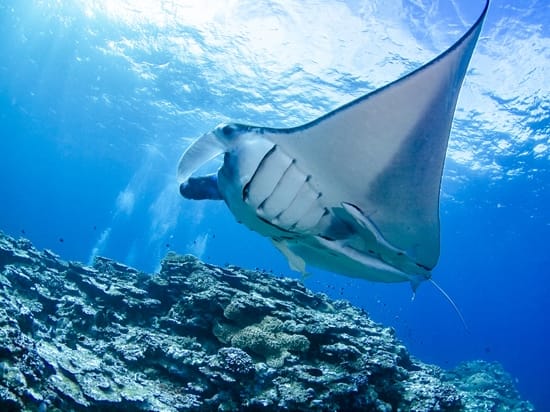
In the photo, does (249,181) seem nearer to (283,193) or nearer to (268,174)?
(268,174)

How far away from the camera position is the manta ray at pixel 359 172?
8.56 feet

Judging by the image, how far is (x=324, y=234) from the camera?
312cm

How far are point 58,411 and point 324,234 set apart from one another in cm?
247

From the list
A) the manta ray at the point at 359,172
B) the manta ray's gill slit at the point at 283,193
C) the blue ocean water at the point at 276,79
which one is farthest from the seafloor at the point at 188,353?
the blue ocean water at the point at 276,79

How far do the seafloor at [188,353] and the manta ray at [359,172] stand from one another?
5.04 ft

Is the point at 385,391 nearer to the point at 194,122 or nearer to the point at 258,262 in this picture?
the point at 194,122

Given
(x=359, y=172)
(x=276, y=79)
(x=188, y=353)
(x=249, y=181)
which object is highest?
(x=276, y=79)

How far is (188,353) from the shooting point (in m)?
4.22

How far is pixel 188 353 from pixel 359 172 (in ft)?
9.45

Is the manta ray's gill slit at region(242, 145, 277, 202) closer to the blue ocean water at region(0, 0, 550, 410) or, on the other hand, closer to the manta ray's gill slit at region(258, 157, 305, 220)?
the manta ray's gill slit at region(258, 157, 305, 220)

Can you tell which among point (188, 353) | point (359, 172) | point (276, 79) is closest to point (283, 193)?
point (359, 172)

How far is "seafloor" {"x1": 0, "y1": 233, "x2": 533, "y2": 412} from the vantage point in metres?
3.21

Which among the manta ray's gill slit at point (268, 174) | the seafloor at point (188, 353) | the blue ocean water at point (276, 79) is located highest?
the blue ocean water at point (276, 79)

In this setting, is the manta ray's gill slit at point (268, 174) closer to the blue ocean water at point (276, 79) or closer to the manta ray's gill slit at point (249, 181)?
the manta ray's gill slit at point (249, 181)
